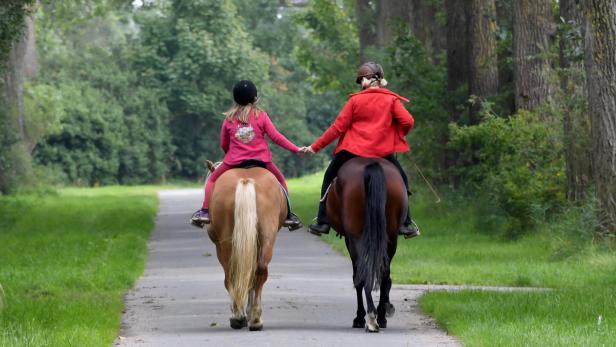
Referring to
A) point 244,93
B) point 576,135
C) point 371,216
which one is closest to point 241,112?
point 244,93

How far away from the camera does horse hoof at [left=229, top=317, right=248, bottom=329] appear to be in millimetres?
13773

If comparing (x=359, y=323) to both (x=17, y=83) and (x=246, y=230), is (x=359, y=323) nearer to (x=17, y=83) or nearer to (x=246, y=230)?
Answer: (x=246, y=230)

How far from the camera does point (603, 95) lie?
20562 mm

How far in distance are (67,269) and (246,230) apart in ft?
25.0

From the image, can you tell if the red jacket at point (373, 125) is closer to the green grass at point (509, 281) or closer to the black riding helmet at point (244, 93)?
the black riding helmet at point (244, 93)

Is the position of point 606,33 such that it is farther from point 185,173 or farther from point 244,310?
point 185,173

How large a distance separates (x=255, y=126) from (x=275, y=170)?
467 millimetres

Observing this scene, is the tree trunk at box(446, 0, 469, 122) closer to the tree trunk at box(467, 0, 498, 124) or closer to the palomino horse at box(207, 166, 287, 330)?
the tree trunk at box(467, 0, 498, 124)

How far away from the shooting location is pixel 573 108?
78.7 feet

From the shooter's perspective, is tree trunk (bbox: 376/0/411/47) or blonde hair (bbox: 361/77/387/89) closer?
blonde hair (bbox: 361/77/387/89)

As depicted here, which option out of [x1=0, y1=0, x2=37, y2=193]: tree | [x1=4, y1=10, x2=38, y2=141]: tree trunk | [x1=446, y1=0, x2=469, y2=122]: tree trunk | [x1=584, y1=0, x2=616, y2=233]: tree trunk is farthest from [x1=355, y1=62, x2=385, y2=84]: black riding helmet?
[x1=4, y1=10, x2=38, y2=141]: tree trunk

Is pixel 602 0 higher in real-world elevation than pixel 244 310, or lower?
higher

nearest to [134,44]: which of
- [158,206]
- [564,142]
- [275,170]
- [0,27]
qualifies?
[158,206]

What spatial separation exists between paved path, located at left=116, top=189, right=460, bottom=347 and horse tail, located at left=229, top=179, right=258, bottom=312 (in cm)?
36
